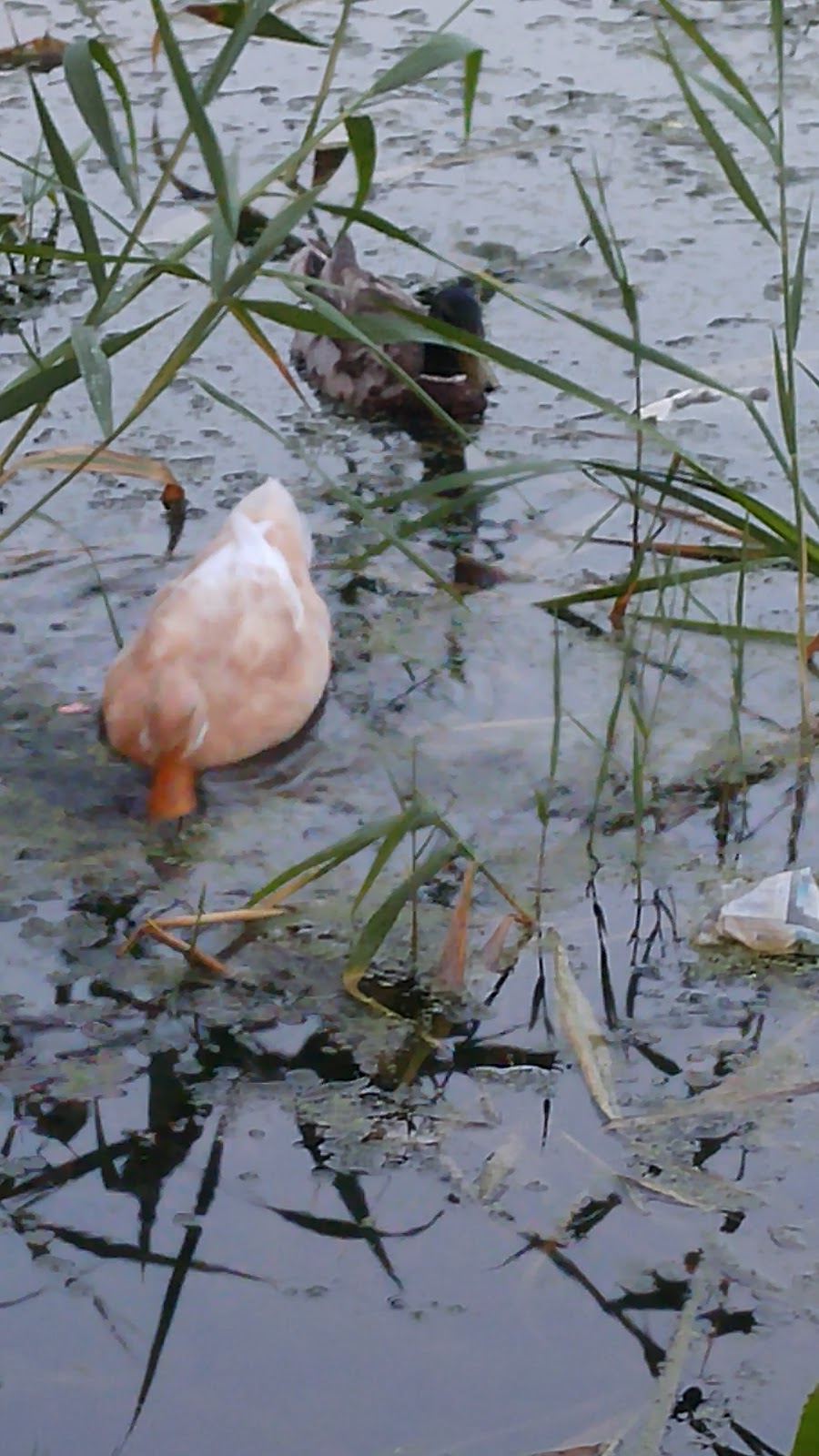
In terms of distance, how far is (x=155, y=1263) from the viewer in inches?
84.2

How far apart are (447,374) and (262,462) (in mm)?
553

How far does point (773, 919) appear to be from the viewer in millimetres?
2691

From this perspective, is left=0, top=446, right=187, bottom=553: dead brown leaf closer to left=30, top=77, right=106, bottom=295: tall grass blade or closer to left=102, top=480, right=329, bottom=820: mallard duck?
left=102, top=480, right=329, bottom=820: mallard duck

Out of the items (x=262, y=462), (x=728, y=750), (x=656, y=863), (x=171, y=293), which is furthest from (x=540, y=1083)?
(x=171, y=293)

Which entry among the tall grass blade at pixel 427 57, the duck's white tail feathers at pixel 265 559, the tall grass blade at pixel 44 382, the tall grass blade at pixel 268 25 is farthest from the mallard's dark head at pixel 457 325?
the tall grass blade at pixel 44 382

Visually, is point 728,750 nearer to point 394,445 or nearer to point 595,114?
point 394,445

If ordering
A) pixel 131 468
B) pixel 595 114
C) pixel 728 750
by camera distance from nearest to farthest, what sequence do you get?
pixel 728 750 → pixel 131 468 → pixel 595 114

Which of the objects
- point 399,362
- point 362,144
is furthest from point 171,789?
point 399,362

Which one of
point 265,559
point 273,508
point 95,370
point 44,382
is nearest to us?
point 95,370

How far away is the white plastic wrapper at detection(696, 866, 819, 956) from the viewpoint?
2.69 metres

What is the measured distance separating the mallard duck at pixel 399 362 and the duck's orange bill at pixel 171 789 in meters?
1.39

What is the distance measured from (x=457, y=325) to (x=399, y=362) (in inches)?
11.7

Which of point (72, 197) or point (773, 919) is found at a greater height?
point (72, 197)

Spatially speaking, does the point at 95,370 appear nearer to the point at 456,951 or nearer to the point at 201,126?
the point at 201,126
